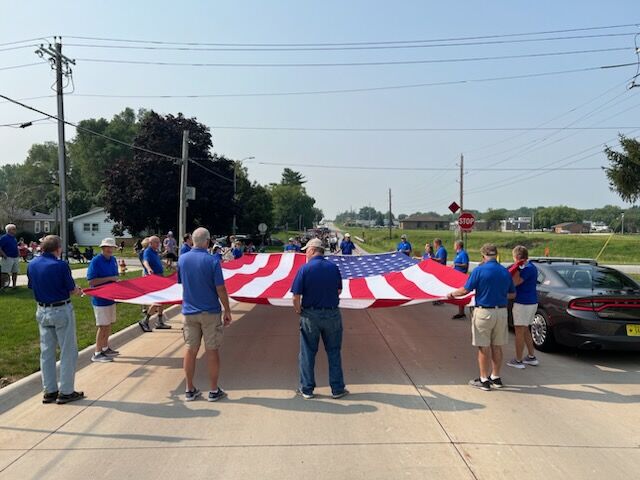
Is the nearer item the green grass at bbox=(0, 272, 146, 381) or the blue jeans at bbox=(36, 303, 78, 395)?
the blue jeans at bbox=(36, 303, 78, 395)

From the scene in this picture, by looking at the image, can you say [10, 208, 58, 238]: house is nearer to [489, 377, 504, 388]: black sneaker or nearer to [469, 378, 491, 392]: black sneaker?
[469, 378, 491, 392]: black sneaker

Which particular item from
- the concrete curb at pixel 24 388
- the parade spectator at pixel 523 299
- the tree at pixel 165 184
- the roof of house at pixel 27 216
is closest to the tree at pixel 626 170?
the parade spectator at pixel 523 299

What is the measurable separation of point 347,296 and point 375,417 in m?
2.53

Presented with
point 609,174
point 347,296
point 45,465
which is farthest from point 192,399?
point 609,174

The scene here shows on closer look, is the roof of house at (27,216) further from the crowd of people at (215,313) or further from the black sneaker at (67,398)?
the black sneaker at (67,398)

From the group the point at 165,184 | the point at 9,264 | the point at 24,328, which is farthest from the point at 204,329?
the point at 165,184

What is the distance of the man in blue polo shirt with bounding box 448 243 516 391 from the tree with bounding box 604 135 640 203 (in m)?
16.8

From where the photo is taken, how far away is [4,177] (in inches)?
5138

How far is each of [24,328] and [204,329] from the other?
503cm

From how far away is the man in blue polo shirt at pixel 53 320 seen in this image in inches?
215

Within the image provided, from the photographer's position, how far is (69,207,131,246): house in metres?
58.6

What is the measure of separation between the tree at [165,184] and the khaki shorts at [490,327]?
111ft

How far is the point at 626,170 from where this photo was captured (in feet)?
64.9

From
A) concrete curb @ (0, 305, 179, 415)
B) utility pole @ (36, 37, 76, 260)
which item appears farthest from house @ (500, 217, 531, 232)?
concrete curb @ (0, 305, 179, 415)
